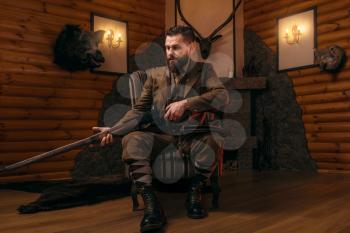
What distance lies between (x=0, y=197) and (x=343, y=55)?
4230mm

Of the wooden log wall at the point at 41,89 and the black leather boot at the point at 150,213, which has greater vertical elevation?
the wooden log wall at the point at 41,89

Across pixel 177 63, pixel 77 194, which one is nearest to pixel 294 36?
pixel 177 63

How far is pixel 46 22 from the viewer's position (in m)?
4.25

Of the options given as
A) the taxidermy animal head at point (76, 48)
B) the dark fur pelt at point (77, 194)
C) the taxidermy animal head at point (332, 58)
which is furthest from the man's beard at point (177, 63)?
the taxidermy animal head at point (332, 58)

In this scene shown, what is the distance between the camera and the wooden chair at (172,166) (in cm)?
235

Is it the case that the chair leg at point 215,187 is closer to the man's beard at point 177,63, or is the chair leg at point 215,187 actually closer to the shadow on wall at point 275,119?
the man's beard at point 177,63

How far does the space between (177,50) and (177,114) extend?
49 centimetres

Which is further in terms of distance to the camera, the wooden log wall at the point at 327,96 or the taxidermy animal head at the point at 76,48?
the wooden log wall at the point at 327,96

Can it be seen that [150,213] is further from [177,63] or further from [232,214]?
[177,63]

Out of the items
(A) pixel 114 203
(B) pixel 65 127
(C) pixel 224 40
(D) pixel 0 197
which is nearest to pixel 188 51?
(A) pixel 114 203

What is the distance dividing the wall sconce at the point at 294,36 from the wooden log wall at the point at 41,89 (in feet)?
8.58

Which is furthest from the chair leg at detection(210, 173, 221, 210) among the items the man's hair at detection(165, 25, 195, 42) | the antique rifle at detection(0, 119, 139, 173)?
the man's hair at detection(165, 25, 195, 42)

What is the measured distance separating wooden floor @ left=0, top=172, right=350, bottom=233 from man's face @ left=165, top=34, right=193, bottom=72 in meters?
1.03

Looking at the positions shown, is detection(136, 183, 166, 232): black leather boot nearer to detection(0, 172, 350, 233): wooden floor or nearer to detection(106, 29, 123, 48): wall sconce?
detection(0, 172, 350, 233): wooden floor
